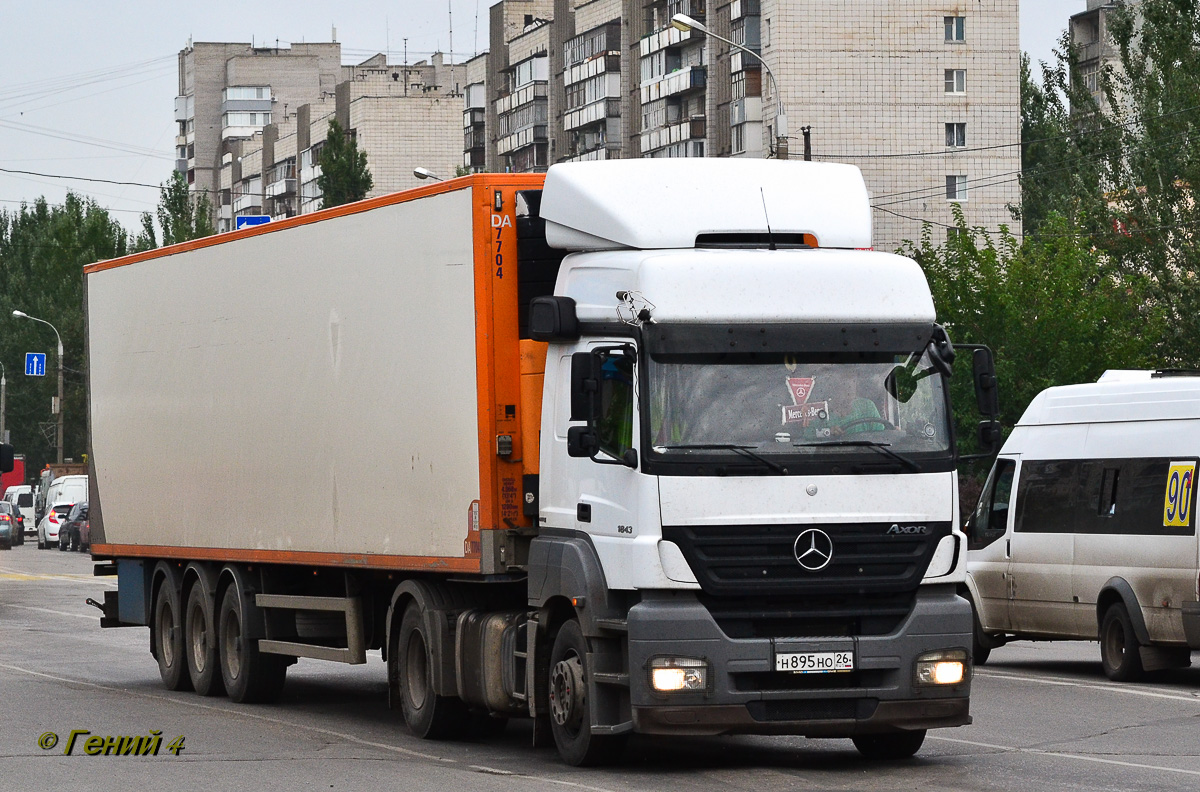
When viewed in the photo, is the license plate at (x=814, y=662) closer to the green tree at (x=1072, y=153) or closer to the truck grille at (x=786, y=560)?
the truck grille at (x=786, y=560)

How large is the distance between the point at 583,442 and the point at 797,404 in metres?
1.17

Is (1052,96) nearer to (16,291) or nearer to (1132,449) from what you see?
(1132,449)

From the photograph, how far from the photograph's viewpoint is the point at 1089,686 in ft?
57.5

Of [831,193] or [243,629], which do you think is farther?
[243,629]

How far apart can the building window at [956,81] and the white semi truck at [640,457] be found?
50.9 metres

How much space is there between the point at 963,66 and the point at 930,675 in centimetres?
5417

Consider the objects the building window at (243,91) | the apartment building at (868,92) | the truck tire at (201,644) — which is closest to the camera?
the truck tire at (201,644)

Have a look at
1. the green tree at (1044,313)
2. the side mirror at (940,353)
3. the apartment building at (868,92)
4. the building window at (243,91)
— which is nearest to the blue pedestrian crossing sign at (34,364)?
the apartment building at (868,92)

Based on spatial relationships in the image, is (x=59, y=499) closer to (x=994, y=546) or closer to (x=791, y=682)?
(x=994, y=546)

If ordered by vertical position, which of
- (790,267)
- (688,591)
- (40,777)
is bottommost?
(40,777)

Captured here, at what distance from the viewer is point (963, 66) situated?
63.2 meters

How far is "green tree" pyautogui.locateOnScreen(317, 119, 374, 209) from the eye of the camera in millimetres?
78562

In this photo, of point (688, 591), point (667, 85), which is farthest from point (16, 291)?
point (688, 591)

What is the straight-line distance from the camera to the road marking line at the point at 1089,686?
53.9ft
